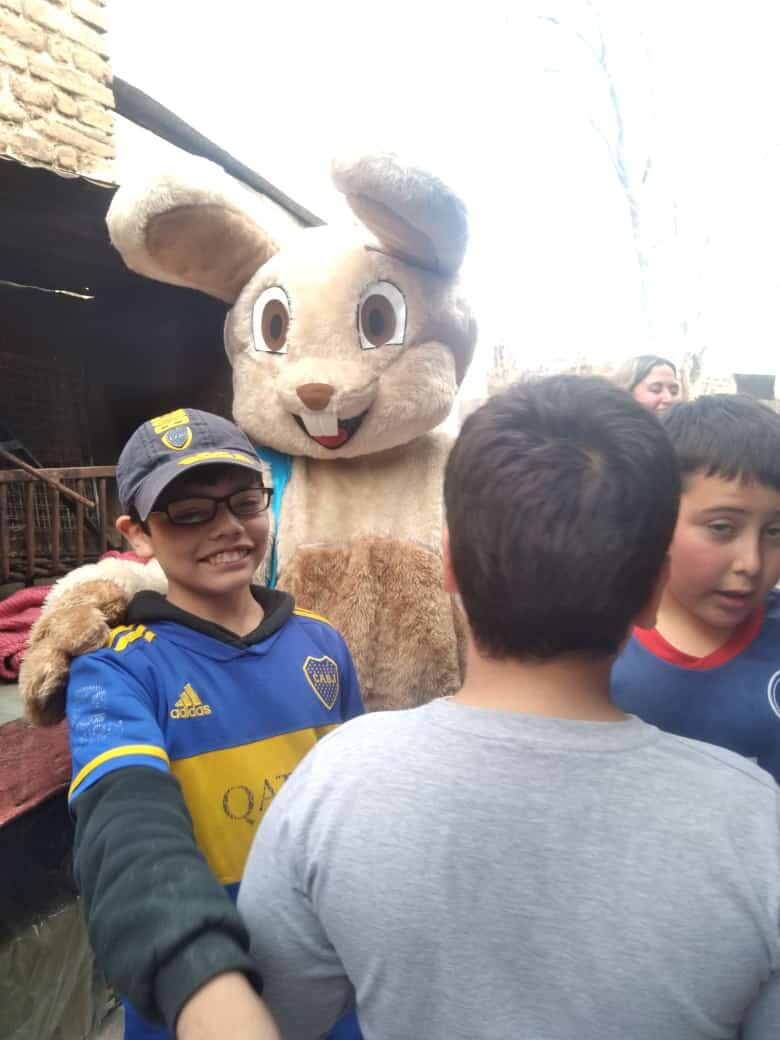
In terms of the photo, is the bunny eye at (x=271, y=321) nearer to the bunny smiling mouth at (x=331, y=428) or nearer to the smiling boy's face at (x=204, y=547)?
the bunny smiling mouth at (x=331, y=428)

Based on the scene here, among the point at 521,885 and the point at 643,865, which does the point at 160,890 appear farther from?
the point at 643,865

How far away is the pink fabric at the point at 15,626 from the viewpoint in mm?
2295

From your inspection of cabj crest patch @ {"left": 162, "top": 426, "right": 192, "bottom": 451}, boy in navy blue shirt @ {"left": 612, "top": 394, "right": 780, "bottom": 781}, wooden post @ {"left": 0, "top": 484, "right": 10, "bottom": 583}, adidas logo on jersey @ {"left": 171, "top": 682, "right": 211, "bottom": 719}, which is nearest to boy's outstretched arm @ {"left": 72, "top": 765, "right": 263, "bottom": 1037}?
adidas logo on jersey @ {"left": 171, "top": 682, "right": 211, "bottom": 719}

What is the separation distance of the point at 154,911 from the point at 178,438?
79 centimetres

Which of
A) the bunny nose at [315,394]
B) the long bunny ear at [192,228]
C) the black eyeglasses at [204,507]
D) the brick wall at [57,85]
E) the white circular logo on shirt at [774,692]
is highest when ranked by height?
the brick wall at [57,85]

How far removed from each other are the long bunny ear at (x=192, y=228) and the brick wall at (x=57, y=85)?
145 cm

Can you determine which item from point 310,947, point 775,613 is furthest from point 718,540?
point 310,947

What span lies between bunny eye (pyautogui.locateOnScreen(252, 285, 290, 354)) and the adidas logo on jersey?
109 centimetres

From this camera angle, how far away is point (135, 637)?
118cm

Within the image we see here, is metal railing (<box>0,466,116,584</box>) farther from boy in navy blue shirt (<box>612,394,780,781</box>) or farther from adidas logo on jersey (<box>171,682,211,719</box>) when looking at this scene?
boy in navy blue shirt (<box>612,394,780,781</box>)

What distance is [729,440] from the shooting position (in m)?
1.20

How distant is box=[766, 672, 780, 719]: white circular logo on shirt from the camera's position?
113cm

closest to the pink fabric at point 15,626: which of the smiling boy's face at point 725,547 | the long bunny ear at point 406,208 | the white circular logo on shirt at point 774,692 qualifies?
the long bunny ear at point 406,208

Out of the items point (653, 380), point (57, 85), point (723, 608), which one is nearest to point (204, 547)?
point (723, 608)
